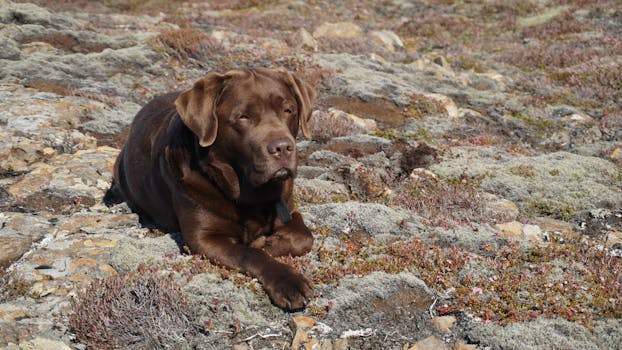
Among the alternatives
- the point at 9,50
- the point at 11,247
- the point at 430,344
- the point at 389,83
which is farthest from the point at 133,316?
the point at 9,50

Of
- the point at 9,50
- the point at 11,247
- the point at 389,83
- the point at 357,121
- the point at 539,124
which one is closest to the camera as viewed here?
the point at 11,247

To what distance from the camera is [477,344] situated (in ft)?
13.9

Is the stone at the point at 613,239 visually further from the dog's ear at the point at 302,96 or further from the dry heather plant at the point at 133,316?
the dry heather plant at the point at 133,316

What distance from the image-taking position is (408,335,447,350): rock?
4207mm

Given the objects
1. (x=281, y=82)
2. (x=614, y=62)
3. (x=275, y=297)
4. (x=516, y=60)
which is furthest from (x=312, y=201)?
Result: (x=516, y=60)

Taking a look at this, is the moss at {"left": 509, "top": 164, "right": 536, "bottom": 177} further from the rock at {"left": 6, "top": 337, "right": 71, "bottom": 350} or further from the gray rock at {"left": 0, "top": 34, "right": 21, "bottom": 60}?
the gray rock at {"left": 0, "top": 34, "right": 21, "bottom": 60}

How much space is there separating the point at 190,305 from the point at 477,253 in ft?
9.90

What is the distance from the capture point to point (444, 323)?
4.47 metres

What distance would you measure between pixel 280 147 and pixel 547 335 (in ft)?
8.44

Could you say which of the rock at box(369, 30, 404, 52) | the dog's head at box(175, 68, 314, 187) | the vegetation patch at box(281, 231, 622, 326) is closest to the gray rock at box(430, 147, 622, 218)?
the vegetation patch at box(281, 231, 622, 326)

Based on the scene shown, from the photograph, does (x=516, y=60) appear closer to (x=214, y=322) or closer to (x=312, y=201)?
(x=312, y=201)

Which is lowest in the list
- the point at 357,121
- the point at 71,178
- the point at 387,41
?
the point at 387,41

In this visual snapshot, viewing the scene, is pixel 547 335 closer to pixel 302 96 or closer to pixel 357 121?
pixel 302 96

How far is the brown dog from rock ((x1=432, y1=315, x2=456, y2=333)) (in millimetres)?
1092
